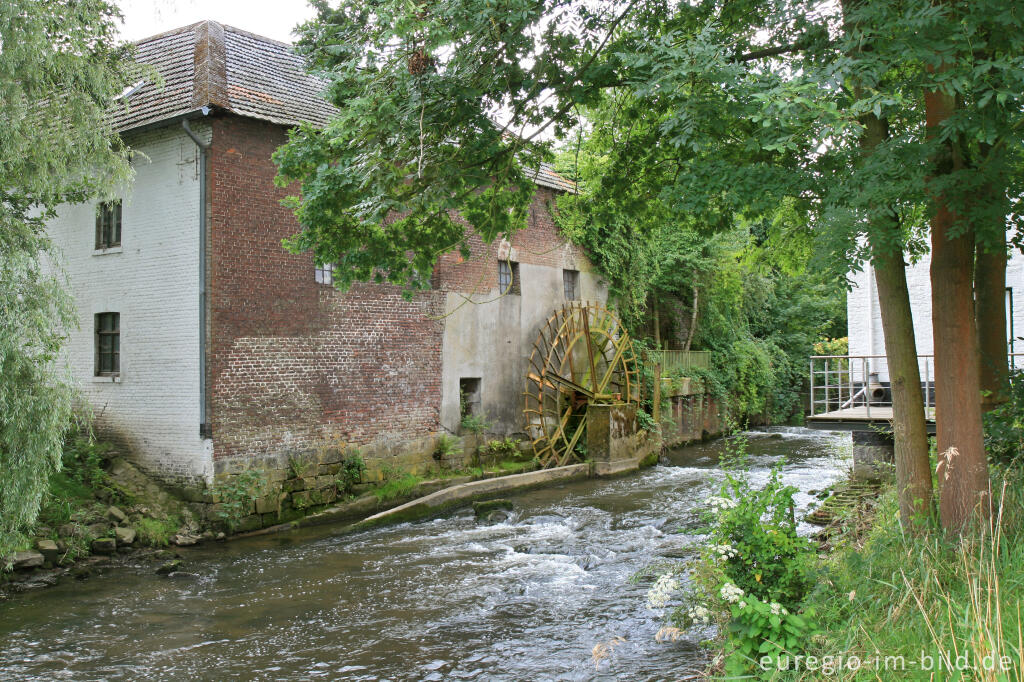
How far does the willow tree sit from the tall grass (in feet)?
23.1

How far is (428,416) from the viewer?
1448 cm

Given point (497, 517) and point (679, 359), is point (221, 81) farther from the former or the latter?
point (679, 359)

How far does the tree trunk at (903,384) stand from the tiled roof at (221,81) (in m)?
6.67

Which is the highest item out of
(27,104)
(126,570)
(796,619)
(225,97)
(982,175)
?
(225,97)

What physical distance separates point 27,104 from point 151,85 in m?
5.15

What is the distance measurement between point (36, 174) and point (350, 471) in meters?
6.56

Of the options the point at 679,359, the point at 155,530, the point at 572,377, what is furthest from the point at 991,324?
the point at 679,359

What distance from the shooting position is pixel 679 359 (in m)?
21.0

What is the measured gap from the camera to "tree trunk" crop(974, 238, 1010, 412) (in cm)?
604

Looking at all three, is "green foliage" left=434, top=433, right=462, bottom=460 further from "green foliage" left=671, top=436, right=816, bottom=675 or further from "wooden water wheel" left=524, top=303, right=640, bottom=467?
"green foliage" left=671, top=436, right=816, bottom=675

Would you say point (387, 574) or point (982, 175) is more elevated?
point (982, 175)

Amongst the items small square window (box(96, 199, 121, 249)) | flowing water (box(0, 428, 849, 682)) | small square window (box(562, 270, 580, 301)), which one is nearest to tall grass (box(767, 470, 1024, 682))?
flowing water (box(0, 428, 849, 682))

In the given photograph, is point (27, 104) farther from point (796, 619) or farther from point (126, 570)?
point (796, 619)

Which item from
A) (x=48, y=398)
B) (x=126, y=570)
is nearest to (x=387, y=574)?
(x=126, y=570)
